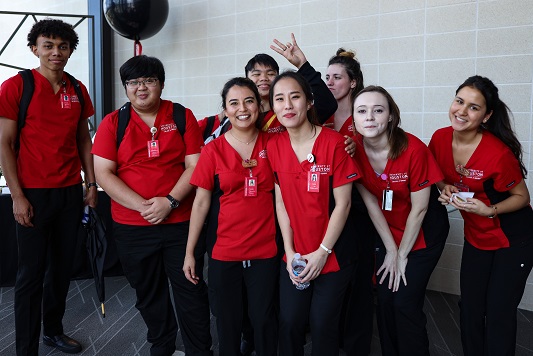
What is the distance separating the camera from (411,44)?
11.6 feet

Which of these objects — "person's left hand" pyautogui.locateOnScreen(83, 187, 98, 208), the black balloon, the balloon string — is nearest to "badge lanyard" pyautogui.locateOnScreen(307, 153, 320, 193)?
"person's left hand" pyautogui.locateOnScreen(83, 187, 98, 208)

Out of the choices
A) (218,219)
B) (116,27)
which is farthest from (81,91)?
(116,27)

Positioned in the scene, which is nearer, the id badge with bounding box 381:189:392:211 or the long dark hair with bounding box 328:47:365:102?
the id badge with bounding box 381:189:392:211

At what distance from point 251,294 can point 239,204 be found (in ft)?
1.31

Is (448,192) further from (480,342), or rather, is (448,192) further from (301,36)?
(301,36)

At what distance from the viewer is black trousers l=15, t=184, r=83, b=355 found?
8.02 ft

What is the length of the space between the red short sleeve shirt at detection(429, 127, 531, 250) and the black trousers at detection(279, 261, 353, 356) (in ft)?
2.04

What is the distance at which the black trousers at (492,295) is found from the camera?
2.08 m

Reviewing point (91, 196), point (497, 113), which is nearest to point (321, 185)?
point (497, 113)

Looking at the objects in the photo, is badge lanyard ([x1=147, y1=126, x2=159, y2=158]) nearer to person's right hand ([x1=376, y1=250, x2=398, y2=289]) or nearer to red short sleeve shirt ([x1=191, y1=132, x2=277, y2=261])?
red short sleeve shirt ([x1=191, y1=132, x2=277, y2=261])

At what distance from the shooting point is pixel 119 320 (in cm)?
312

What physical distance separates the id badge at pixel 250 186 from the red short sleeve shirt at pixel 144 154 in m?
0.42

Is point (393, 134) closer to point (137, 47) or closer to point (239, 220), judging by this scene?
point (239, 220)

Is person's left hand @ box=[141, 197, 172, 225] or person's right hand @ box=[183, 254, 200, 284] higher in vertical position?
person's left hand @ box=[141, 197, 172, 225]
